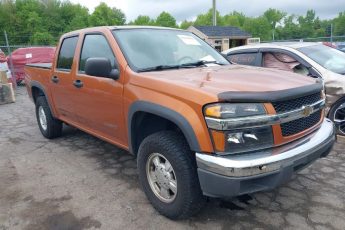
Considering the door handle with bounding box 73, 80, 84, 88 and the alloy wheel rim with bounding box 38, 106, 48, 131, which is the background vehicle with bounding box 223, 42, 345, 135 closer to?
the door handle with bounding box 73, 80, 84, 88

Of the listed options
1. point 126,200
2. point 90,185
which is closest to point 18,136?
point 90,185

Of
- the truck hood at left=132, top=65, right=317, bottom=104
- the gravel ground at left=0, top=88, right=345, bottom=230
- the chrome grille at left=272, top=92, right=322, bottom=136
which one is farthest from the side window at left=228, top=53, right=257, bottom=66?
the chrome grille at left=272, top=92, right=322, bottom=136

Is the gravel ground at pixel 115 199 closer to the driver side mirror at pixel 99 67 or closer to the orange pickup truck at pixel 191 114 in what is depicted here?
the orange pickup truck at pixel 191 114

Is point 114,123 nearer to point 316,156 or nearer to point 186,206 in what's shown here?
point 186,206

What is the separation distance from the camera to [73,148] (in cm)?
546

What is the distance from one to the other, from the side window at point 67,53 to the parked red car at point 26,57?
9.69m

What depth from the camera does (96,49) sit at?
4.21 metres

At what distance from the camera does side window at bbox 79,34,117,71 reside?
3.88 metres

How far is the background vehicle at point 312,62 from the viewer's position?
5.20 metres

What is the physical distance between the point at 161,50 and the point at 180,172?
1.61 meters

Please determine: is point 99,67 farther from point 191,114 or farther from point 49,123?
point 49,123

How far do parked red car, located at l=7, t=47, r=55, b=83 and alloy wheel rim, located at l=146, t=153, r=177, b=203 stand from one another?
40.0 feet

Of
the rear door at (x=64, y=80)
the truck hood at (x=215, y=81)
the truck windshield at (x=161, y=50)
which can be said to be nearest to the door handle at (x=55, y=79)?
the rear door at (x=64, y=80)

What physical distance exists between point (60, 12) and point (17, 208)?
219ft
